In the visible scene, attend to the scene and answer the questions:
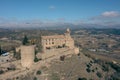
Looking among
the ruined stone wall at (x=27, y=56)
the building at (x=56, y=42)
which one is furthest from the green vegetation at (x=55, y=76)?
the building at (x=56, y=42)

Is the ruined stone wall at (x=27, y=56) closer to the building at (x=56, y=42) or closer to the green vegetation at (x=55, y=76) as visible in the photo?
the green vegetation at (x=55, y=76)

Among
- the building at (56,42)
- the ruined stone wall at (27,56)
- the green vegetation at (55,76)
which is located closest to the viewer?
the ruined stone wall at (27,56)

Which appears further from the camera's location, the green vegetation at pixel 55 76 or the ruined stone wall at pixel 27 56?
the green vegetation at pixel 55 76

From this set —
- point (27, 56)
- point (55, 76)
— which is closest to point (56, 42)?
point (55, 76)

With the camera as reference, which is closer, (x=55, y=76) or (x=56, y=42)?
(x=55, y=76)

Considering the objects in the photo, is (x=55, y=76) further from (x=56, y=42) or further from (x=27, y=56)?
(x=56, y=42)

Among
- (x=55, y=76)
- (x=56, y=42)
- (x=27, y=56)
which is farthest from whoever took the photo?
(x=56, y=42)

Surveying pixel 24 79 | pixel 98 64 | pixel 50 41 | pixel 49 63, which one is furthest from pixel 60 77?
pixel 98 64

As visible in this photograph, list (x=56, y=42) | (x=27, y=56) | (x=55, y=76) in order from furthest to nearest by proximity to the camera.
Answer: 1. (x=56, y=42)
2. (x=55, y=76)
3. (x=27, y=56)

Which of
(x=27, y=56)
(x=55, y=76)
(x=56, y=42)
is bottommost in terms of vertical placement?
(x=55, y=76)
